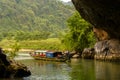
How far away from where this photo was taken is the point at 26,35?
18862 centimetres

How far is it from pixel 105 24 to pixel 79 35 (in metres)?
36.2

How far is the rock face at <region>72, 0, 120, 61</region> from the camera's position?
47.1 m

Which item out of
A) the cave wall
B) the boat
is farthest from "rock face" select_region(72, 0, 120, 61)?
the boat

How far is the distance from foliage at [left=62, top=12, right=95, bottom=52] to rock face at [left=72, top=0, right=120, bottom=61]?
12411 mm

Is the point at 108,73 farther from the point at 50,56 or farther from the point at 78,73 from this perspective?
the point at 50,56

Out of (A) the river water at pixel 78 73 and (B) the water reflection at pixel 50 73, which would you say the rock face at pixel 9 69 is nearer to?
(A) the river water at pixel 78 73

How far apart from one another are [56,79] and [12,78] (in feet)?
19.8

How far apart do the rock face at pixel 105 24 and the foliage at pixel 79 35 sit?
12.4 metres

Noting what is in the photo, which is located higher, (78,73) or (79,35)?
(79,35)

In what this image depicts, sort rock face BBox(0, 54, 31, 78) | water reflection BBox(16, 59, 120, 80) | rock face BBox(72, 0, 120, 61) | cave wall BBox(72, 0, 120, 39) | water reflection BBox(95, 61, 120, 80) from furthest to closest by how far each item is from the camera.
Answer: rock face BBox(0, 54, 31, 78) → water reflection BBox(16, 59, 120, 80) → rock face BBox(72, 0, 120, 61) → water reflection BBox(95, 61, 120, 80) → cave wall BBox(72, 0, 120, 39)

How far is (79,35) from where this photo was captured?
333 feet

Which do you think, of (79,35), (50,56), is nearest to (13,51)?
(50,56)

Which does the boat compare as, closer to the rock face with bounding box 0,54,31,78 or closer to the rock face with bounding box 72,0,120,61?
the rock face with bounding box 72,0,120,61

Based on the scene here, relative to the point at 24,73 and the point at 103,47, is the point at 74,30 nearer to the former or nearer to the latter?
the point at 103,47
